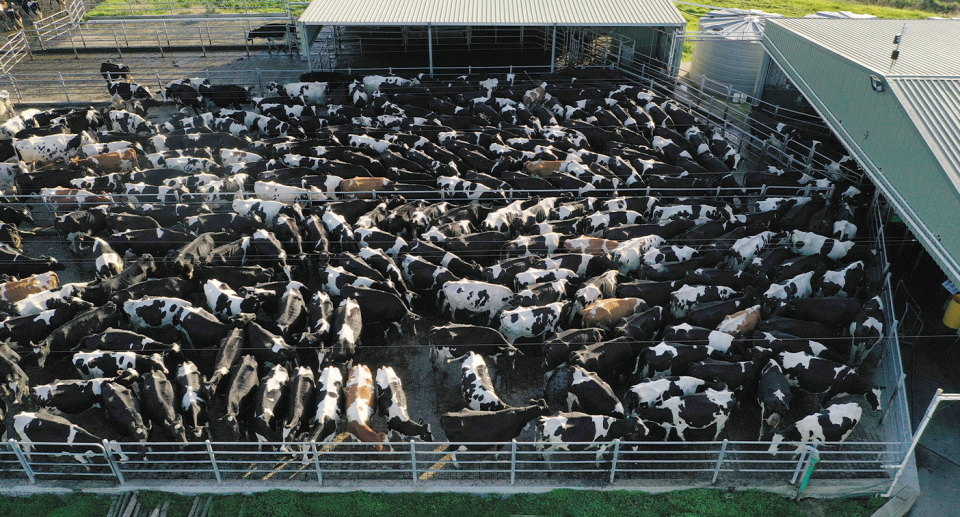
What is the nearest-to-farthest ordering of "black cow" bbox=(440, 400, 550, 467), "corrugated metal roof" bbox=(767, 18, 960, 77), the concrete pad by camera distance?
the concrete pad → "black cow" bbox=(440, 400, 550, 467) → "corrugated metal roof" bbox=(767, 18, 960, 77)

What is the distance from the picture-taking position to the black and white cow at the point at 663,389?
10.9 meters

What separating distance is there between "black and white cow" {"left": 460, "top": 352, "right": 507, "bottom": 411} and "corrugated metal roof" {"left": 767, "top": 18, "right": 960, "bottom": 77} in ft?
35.8

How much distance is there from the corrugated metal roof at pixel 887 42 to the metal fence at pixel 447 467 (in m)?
8.98

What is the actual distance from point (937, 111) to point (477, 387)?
10571 millimetres

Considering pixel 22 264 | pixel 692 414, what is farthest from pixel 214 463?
pixel 22 264

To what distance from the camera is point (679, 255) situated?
14516 mm

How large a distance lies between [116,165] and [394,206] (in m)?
8.12

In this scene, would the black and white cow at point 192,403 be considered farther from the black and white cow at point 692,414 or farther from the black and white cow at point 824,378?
the black and white cow at point 824,378

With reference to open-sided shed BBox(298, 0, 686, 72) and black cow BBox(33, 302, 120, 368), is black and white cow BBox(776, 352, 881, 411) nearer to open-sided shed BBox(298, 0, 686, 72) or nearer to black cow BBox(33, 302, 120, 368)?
black cow BBox(33, 302, 120, 368)

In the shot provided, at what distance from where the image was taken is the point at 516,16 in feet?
76.2

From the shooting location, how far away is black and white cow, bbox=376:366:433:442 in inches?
416

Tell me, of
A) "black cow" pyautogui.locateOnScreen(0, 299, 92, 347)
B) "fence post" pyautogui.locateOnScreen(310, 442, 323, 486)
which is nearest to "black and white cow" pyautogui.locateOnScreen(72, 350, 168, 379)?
"black cow" pyautogui.locateOnScreen(0, 299, 92, 347)

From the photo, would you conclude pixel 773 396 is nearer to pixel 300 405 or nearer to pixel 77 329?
pixel 300 405

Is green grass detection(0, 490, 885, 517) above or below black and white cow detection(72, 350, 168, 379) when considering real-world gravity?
below
